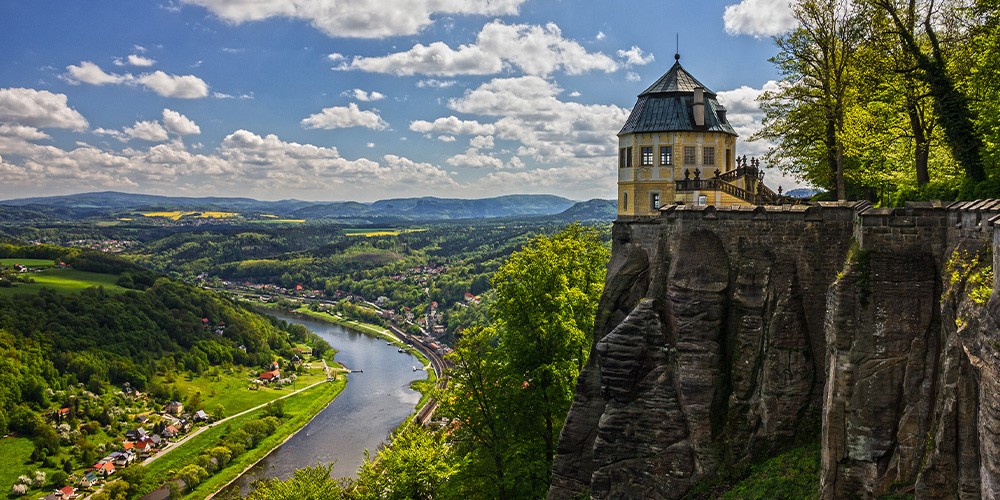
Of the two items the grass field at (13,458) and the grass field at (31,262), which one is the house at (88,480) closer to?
the grass field at (13,458)

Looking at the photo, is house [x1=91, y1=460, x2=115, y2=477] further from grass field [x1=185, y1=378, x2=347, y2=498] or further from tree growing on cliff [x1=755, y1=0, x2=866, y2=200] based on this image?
tree growing on cliff [x1=755, y1=0, x2=866, y2=200]

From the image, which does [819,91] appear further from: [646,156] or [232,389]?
[232,389]

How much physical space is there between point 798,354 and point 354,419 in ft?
253

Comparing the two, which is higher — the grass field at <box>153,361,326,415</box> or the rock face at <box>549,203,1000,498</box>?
the rock face at <box>549,203,1000,498</box>

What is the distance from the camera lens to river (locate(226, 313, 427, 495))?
70.5m

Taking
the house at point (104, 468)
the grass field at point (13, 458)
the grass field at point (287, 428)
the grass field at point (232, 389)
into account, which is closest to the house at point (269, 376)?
the grass field at point (232, 389)

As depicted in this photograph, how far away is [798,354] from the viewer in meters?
15.8

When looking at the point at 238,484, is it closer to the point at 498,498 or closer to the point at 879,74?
the point at 498,498

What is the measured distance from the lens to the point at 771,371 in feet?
52.4

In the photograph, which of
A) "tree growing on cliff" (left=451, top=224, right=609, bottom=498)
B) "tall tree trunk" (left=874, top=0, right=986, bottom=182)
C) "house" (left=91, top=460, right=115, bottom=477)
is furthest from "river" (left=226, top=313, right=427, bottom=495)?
"tall tree trunk" (left=874, top=0, right=986, bottom=182)

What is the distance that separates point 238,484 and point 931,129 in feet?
219

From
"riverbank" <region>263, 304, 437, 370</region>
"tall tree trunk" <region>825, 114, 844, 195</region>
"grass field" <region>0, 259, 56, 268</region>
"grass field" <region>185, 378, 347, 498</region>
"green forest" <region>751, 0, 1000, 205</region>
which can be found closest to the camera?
"green forest" <region>751, 0, 1000, 205</region>

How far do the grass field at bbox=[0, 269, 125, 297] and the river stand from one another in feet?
187

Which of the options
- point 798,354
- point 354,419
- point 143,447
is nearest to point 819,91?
point 798,354
